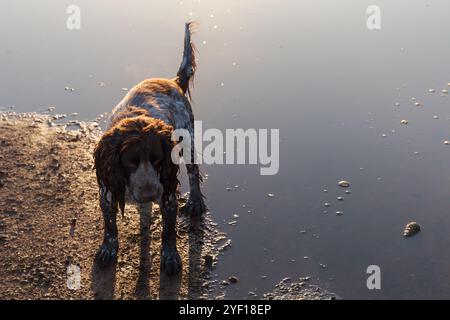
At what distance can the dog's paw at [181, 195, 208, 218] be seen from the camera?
18.8 feet

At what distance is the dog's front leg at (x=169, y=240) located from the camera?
4.96 metres

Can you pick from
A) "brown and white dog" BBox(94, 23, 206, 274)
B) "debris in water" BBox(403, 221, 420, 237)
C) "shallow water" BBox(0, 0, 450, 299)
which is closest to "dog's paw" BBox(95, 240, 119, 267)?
"brown and white dog" BBox(94, 23, 206, 274)

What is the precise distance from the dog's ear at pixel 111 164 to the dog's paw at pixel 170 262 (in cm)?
72

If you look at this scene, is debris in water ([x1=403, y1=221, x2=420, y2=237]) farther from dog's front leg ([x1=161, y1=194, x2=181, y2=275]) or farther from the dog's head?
the dog's head

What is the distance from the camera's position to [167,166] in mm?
4539

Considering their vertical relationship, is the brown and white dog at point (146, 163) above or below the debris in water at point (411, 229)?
above

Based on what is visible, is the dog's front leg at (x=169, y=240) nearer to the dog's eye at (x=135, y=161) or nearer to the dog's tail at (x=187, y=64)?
the dog's eye at (x=135, y=161)

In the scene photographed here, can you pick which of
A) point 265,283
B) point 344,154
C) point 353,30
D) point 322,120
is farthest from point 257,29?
point 265,283

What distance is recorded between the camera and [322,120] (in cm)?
721

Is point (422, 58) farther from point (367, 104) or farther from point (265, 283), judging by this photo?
point (265, 283)

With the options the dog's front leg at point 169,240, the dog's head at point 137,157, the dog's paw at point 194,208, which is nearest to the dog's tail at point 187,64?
the dog's paw at point 194,208

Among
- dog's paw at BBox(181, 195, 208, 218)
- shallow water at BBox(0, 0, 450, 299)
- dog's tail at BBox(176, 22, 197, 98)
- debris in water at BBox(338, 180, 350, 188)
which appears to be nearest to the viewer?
shallow water at BBox(0, 0, 450, 299)

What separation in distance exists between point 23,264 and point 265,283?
2.33 metres

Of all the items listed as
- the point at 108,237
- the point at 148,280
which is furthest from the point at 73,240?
the point at 148,280
